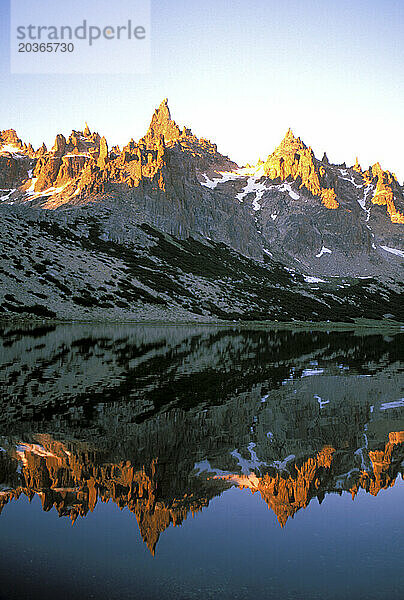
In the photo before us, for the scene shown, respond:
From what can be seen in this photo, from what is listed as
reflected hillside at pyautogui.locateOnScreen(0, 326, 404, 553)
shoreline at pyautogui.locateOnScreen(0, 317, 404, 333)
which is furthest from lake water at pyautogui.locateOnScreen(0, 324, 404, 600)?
shoreline at pyautogui.locateOnScreen(0, 317, 404, 333)

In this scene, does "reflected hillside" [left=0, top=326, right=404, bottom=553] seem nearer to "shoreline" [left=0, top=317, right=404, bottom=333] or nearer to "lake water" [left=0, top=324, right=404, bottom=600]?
"lake water" [left=0, top=324, right=404, bottom=600]

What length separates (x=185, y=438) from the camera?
18562mm

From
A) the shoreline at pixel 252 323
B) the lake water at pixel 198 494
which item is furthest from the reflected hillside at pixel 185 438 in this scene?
the shoreline at pixel 252 323

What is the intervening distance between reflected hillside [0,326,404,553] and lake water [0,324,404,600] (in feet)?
0.24

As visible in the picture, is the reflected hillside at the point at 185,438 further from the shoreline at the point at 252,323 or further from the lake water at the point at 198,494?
the shoreline at the point at 252,323

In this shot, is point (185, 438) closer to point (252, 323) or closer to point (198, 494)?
point (198, 494)

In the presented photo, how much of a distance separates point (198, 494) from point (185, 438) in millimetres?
5276

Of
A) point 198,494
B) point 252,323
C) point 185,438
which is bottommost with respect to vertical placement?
point 252,323

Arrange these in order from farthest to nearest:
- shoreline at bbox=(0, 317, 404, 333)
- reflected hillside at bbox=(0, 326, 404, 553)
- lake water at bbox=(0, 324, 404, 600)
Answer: shoreline at bbox=(0, 317, 404, 333) < reflected hillside at bbox=(0, 326, 404, 553) < lake water at bbox=(0, 324, 404, 600)

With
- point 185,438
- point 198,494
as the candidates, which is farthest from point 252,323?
point 198,494

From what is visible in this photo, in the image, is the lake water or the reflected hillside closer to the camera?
the lake water

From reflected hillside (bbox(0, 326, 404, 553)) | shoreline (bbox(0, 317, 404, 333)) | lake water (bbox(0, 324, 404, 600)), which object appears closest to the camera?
lake water (bbox(0, 324, 404, 600))

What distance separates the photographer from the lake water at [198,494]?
9117 millimetres

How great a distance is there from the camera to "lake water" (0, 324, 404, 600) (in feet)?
29.9
